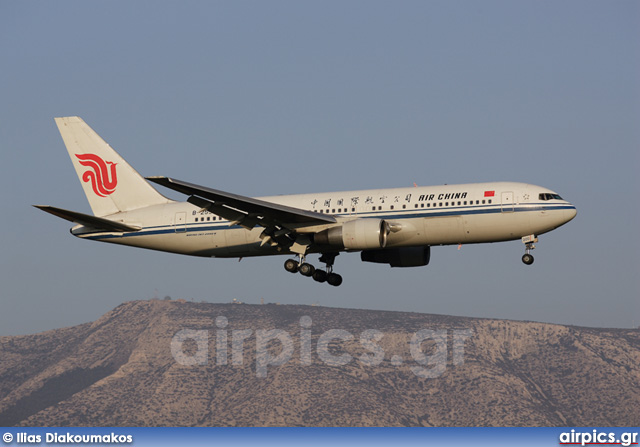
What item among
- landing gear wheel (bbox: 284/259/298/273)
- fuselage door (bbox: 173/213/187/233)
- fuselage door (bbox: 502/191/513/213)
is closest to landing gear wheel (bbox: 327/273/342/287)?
landing gear wheel (bbox: 284/259/298/273)

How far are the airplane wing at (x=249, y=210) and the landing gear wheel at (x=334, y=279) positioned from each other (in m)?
7.15

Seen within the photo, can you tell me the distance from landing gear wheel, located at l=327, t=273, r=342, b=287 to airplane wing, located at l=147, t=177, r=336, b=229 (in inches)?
281

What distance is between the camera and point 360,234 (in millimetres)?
56844

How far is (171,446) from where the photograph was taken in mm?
162375

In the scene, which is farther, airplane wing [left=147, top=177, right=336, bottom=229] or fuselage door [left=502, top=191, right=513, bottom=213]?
fuselage door [left=502, top=191, right=513, bottom=213]

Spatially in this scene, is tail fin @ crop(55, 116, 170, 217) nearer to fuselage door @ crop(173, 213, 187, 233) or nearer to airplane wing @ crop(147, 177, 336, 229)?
fuselage door @ crop(173, 213, 187, 233)

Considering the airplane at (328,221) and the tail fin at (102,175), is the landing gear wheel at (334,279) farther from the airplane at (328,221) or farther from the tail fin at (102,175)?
the tail fin at (102,175)

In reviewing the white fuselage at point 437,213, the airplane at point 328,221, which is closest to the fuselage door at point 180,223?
the airplane at point 328,221

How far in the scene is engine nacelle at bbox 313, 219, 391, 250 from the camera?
186ft

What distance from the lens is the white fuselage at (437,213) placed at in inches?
2249

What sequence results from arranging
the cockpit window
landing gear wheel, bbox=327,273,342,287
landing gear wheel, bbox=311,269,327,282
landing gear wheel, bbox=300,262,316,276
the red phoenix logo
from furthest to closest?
the red phoenix logo
landing gear wheel, bbox=327,273,342,287
landing gear wheel, bbox=311,269,327,282
landing gear wheel, bbox=300,262,316,276
the cockpit window

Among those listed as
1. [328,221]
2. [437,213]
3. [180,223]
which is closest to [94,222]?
[180,223]

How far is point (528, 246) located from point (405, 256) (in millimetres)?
9185

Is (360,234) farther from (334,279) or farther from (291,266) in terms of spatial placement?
(334,279)
